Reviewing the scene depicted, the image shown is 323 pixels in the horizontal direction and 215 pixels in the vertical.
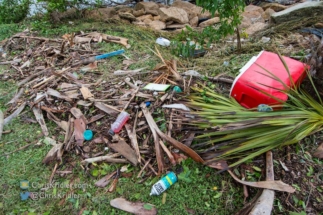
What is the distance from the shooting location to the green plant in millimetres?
5582

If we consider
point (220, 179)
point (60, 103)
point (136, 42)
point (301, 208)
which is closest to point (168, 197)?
point (220, 179)

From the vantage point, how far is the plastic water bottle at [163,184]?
2.12m

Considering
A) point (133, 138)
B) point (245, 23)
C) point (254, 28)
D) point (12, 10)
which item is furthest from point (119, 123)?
point (12, 10)

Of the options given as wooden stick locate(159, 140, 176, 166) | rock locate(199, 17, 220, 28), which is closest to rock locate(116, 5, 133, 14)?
rock locate(199, 17, 220, 28)

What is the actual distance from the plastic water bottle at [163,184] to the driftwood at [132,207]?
111 mm

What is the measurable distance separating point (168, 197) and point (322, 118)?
1404 millimetres

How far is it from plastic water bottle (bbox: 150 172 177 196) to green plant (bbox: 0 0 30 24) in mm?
5200

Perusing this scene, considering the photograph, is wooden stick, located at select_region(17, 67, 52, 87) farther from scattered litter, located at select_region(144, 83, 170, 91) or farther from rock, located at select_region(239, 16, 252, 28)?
rock, located at select_region(239, 16, 252, 28)

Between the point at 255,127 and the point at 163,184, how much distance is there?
87 cm

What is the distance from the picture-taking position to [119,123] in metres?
2.55

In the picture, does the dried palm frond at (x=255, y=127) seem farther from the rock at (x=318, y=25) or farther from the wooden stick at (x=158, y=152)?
the rock at (x=318, y=25)

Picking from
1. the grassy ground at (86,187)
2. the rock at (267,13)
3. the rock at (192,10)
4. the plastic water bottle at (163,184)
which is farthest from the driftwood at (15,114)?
the rock at (267,13)

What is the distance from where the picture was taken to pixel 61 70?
3.63 metres

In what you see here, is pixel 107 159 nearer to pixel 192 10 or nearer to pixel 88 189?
pixel 88 189
